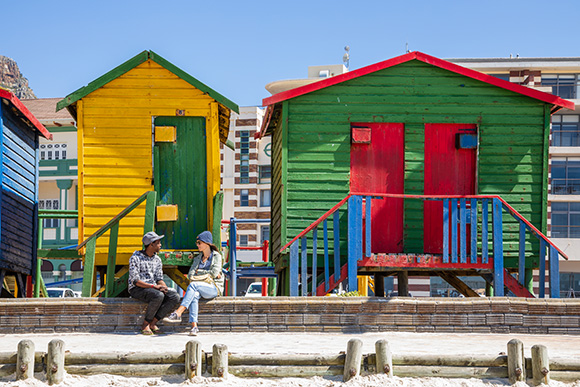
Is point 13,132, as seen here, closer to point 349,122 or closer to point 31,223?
point 31,223

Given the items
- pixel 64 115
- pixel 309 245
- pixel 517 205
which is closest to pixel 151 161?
pixel 309 245

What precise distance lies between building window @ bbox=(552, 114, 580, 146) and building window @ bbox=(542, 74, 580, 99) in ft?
4.20

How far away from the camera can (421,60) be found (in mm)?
15250

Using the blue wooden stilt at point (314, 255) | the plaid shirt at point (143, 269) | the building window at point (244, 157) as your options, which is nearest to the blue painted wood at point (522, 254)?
the blue wooden stilt at point (314, 255)

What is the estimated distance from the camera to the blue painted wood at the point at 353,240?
1305cm

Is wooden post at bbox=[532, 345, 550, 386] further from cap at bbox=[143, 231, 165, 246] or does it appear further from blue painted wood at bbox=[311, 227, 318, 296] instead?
cap at bbox=[143, 231, 165, 246]

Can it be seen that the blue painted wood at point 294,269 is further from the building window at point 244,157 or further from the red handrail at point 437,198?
the building window at point 244,157

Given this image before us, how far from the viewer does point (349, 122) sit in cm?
1526

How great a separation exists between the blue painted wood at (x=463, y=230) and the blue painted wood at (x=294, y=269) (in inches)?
103

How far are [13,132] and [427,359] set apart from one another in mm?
10026

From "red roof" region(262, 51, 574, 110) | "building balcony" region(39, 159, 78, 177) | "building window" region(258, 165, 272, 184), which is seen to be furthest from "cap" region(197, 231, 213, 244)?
"building window" region(258, 165, 272, 184)

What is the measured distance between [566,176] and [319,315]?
38152mm

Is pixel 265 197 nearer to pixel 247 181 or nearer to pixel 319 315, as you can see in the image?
pixel 247 181

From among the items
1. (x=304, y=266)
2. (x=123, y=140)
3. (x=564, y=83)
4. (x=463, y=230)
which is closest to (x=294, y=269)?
(x=304, y=266)
